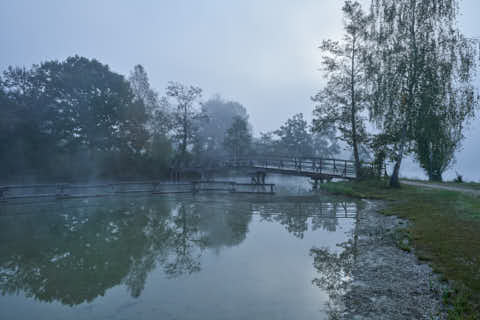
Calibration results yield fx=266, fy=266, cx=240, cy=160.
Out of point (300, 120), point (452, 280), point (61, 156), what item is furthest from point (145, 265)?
point (300, 120)

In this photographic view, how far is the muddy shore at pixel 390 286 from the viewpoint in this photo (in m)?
3.68

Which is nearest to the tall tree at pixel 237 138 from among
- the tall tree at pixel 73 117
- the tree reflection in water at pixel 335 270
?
the tall tree at pixel 73 117

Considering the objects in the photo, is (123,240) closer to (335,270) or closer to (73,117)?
(335,270)

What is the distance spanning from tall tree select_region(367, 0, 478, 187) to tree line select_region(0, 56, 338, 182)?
857cm

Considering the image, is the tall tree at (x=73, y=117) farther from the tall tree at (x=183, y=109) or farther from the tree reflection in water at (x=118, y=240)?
the tree reflection in water at (x=118, y=240)

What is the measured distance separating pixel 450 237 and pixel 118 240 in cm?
875

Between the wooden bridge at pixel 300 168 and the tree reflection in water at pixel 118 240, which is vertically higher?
the wooden bridge at pixel 300 168

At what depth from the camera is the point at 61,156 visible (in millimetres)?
29344

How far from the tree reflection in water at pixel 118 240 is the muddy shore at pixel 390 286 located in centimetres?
42

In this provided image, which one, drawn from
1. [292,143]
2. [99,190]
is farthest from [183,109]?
[292,143]

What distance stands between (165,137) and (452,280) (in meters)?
34.0

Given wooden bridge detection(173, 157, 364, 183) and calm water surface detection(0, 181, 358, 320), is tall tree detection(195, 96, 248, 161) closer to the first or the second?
wooden bridge detection(173, 157, 364, 183)

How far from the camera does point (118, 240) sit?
775 cm

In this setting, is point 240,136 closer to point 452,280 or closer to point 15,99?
point 15,99
